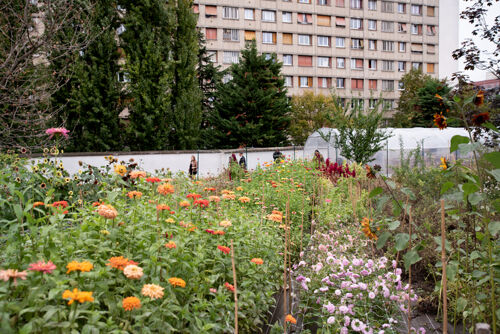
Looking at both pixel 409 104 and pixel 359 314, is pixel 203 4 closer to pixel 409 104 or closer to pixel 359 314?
pixel 409 104

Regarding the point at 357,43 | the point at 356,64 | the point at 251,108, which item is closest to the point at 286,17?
the point at 357,43

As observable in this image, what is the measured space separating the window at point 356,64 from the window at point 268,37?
31.5 ft

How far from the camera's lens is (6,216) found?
3.84 meters

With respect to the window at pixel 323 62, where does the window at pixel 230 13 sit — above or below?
above

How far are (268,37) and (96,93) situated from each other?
2583 centimetres

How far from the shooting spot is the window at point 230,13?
35875 mm

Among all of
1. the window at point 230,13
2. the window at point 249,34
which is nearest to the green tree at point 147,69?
the window at point 230,13

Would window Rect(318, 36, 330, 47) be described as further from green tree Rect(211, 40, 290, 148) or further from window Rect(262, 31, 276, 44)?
green tree Rect(211, 40, 290, 148)

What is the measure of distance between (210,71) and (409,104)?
19483 mm

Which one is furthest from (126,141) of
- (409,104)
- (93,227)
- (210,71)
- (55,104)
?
(409,104)

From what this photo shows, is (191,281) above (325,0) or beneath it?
beneath

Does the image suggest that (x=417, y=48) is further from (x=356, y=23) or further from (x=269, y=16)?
(x=269, y=16)

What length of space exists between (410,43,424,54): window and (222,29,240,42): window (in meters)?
21.2

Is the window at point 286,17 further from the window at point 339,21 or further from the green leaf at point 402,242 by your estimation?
the green leaf at point 402,242
